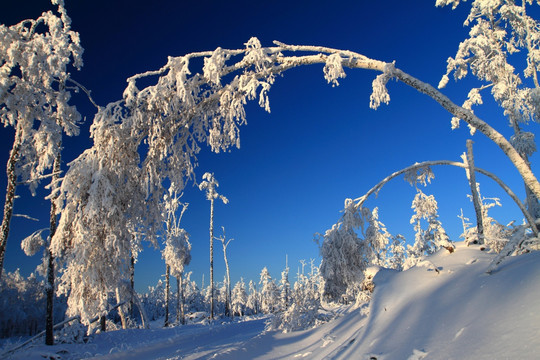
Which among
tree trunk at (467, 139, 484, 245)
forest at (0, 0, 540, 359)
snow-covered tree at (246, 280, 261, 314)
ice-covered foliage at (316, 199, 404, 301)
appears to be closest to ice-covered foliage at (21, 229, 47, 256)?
forest at (0, 0, 540, 359)

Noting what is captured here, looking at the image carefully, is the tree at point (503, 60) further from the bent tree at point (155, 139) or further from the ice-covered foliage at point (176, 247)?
the ice-covered foliage at point (176, 247)

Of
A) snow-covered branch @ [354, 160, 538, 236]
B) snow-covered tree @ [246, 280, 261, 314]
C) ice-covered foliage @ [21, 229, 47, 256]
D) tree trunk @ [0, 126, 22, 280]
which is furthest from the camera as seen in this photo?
snow-covered tree @ [246, 280, 261, 314]

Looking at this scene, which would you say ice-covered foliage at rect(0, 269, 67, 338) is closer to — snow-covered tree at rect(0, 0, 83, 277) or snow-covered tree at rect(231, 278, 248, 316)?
snow-covered tree at rect(231, 278, 248, 316)

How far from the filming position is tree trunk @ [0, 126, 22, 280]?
9.35 m

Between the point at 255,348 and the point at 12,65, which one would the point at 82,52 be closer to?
the point at 12,65

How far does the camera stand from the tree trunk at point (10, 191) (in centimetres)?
935

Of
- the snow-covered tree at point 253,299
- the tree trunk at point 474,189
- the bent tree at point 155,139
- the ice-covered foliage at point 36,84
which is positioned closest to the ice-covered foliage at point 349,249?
the tree trunk at point 474,189

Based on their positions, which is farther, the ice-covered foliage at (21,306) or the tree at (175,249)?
the ice-covered foliage at (21,306)

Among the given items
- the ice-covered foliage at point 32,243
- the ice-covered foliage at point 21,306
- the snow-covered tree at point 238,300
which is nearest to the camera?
the ice-covered foliage at point 32,243

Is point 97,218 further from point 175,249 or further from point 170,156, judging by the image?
point 175,249

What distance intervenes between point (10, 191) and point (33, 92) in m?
3.39

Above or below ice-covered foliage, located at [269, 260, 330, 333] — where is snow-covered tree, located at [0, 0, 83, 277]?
above

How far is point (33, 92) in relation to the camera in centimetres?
985

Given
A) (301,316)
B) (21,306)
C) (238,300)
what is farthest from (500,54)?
(21,306)
